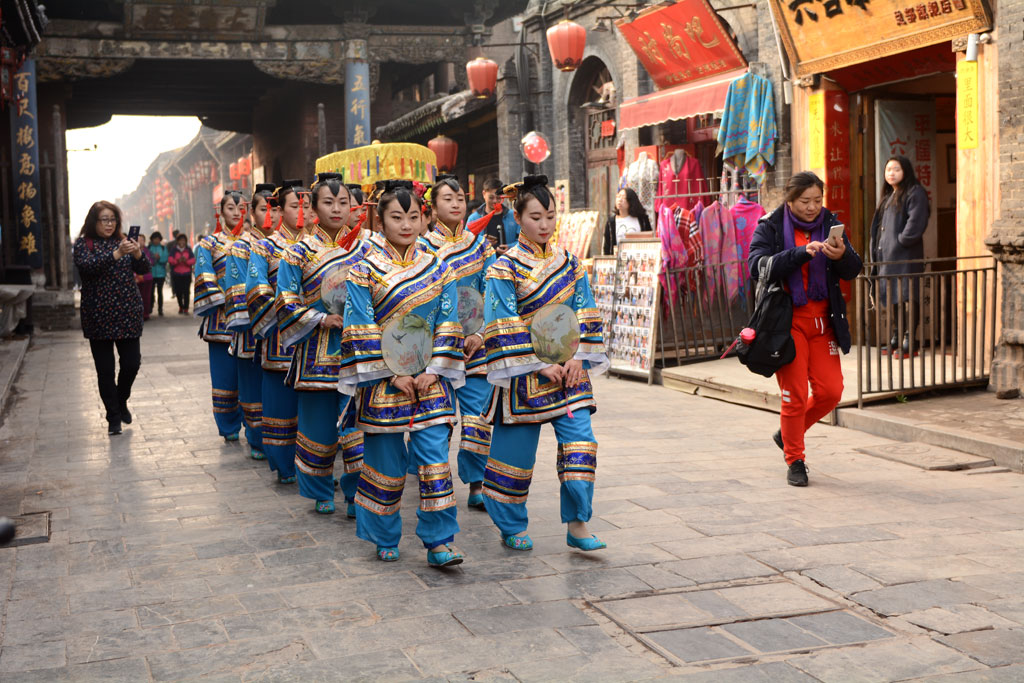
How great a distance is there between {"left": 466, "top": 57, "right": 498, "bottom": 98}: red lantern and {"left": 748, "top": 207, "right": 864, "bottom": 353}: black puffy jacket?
12.7m

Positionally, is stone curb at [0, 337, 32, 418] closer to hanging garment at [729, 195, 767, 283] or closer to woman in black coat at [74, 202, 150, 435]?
woman in black coat at [74, 202, 150, 435]

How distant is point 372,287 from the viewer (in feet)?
15.6

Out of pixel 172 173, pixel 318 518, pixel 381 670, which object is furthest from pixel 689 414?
pixel 172 173

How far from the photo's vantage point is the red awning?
12586 millimetres

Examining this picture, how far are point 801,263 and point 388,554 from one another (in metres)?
2.72

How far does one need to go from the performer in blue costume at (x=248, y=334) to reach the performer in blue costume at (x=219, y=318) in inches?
20.5

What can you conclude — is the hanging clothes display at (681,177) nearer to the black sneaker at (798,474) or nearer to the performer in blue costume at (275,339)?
the black sneaker at (798,474)

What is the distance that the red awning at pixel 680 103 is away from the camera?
496 inches

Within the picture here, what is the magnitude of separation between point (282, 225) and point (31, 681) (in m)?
3.40

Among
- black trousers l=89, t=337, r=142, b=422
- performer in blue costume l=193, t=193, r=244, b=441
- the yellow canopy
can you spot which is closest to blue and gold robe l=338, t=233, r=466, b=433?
performer in blue costume l=193, t=193, r=244, b=441

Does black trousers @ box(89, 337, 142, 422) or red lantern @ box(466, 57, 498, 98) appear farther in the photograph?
red lantern @ box(466, 57, 498, 98)

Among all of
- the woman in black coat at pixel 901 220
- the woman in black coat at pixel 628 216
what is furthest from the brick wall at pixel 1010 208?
the woman in black coat at pixel 628 216

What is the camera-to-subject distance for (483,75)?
18.4m

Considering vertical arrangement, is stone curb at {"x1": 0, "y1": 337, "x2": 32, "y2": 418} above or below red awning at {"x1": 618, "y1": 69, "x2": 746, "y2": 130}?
below
